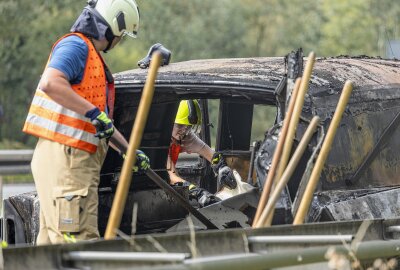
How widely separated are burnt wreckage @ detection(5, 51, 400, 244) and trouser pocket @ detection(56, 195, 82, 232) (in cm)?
59

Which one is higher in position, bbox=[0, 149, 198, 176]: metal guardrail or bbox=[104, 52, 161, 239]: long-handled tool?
bbox=[104, 52, 161, 239]: long-handled tool

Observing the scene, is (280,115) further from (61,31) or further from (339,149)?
(61,31)

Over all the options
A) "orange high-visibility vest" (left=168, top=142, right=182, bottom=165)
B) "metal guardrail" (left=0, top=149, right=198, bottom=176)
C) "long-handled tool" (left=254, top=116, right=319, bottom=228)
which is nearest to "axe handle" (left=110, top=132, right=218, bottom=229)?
"orange high-visibility vest" (left=168, top=142, right=182, bottom=165)

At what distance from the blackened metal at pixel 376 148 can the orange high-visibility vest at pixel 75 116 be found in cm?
138

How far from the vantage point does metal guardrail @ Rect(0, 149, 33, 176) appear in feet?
48.0

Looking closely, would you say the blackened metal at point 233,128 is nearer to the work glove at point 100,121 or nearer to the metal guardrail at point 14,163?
the work glove at point 100,121

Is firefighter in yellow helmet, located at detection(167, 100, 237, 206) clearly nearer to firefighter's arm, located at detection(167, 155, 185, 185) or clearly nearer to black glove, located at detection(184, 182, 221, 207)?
firefighter's arm, located at detection(167, 155, 185, 185)

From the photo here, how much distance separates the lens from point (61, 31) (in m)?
27.9

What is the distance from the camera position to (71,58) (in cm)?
620

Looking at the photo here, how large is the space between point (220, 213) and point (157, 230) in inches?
21.0

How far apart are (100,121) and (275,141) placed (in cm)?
90

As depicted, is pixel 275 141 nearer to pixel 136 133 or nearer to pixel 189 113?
pixel 136 133

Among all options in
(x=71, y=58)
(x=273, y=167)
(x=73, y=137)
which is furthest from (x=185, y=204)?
(x=273, y=167)

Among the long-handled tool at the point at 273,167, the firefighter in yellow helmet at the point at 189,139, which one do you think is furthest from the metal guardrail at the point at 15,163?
the long-handled tool at the point at 273,167
